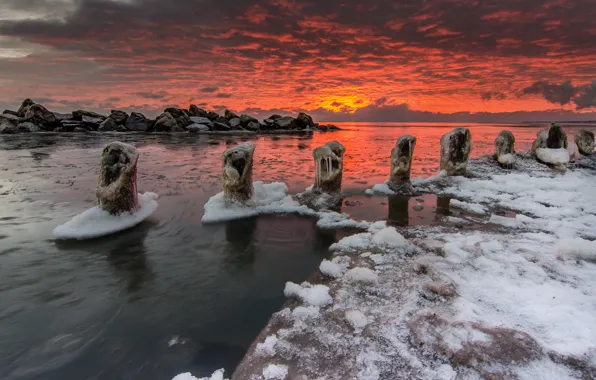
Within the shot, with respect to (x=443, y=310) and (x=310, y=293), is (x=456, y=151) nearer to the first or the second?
(x=443, y=310)

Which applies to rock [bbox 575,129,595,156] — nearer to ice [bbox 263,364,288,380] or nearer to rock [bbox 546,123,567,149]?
rock [bbox 546,123,567,149]

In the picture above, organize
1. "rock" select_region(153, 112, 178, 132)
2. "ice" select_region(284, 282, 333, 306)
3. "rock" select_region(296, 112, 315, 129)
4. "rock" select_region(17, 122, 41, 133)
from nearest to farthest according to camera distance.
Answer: "ice" select_region(284, 282, 333, 306) → "rock" select_region(17, 122, 41, 133) → "rock" select_region(153, 112, 178, 132) → "rock" select_region(296, 112, 315, 129)

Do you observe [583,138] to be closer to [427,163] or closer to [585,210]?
[427,163]

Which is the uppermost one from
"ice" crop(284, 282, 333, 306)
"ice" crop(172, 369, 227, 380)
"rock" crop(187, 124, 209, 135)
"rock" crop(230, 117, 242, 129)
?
"rock" crop(230, 117, 242, 129)

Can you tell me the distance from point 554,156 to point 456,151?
574 cm

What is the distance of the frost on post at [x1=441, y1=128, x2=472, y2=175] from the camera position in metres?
10.8

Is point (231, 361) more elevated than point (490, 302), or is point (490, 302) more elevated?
point (490, 302)

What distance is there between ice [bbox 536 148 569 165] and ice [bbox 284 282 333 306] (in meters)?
13.9

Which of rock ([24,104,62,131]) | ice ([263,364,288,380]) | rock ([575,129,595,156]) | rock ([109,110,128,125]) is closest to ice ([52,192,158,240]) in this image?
ice ([263,364,288,380])

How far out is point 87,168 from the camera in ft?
42.5

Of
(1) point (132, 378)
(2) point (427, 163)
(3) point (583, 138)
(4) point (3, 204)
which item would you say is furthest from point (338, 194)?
(3) point (583, 138)

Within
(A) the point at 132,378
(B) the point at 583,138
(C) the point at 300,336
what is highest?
(B) the point at 583,138

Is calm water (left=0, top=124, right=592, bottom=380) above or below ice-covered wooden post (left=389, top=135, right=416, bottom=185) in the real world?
below

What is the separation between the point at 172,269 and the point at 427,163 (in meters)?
13.7
